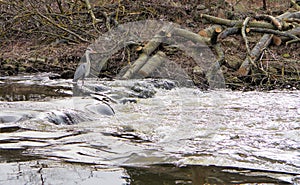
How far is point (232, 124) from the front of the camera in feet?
13.8

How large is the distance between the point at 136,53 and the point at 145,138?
4103mm

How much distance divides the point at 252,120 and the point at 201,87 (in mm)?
2339

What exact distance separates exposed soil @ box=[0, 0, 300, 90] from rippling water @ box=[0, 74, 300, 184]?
4.05 ft

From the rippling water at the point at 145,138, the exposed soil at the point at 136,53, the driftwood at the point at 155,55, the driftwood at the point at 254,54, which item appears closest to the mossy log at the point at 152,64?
the driftwood at the point at 155,55

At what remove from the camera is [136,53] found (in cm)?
759

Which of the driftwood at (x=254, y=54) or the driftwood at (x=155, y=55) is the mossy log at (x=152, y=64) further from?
the driftwood at (x=254, y=54)

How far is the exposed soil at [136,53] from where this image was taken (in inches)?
270

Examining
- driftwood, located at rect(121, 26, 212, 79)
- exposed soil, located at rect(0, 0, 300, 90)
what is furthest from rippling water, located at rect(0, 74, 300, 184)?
driftwood, located at rect(121, 26, 212, 79)

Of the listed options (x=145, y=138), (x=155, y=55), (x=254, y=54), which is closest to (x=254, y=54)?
(x=254, y=54)

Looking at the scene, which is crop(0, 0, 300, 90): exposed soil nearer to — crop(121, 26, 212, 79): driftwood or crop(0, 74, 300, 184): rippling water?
crop(121, 26, 212, 79): driftwood

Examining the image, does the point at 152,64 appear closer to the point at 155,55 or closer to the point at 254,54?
the point at 155,55

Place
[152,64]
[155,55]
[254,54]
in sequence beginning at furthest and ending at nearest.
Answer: [155,55] < [152,64] < [254,54]

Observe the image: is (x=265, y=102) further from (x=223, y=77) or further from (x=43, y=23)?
(x=43, y=23)

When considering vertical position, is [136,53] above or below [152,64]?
above
